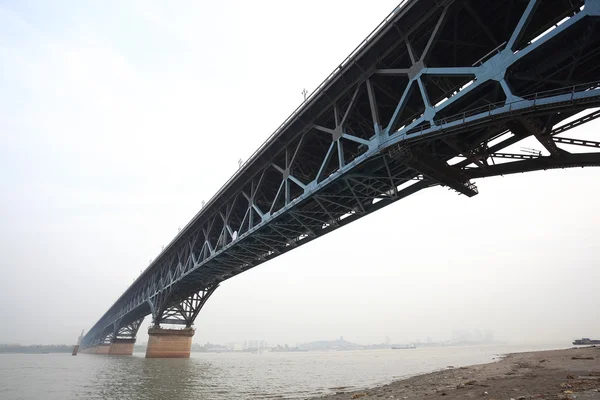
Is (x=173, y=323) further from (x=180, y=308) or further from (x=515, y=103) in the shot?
(x=515, y=103)

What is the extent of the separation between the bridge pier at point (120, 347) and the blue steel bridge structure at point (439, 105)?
7694 cm

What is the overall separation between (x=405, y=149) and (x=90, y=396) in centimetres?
1882

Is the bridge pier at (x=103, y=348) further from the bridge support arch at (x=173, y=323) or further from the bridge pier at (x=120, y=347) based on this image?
the bridge support arch at (x=173, y=323)

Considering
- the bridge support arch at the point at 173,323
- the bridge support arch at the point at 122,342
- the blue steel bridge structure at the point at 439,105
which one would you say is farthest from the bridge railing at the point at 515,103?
the bridge support arch at the point at 122,342

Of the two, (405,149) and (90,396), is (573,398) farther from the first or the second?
(90,396)

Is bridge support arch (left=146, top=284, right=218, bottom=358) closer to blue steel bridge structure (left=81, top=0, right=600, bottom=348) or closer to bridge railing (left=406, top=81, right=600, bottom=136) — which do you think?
blue steel bridge structure (left=81, top=0, right=600, bottom=348)

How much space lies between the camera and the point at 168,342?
46.4 metres

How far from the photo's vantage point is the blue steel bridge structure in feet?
31.5

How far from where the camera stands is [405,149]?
1280 centimetres

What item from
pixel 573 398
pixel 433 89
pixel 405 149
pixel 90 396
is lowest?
pixel 90 396

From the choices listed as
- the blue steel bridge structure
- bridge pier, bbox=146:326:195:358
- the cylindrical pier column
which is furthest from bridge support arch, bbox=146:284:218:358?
the cylindrical pier column

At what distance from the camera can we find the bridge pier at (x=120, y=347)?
8112cm

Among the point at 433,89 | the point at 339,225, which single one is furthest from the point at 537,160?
the point at 339,225

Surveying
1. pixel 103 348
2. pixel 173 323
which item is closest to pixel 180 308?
pixel 173 323
